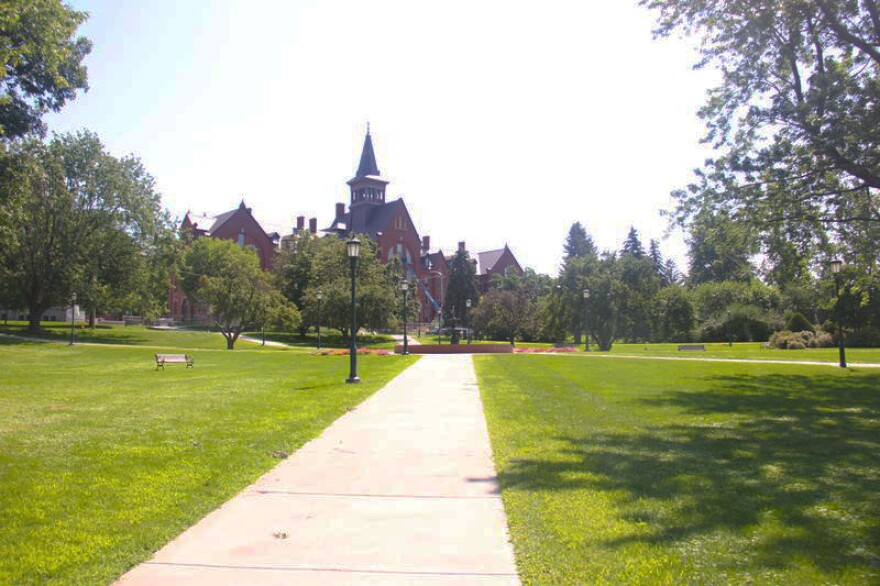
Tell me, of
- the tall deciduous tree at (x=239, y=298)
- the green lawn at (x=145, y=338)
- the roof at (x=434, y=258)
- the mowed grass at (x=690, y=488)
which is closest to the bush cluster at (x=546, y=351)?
the tall deciduous tree at (x=239, y=298)

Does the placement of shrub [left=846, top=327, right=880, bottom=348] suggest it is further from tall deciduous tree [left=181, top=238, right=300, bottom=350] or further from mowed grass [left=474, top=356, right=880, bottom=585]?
tall deciduous tree [left=181, top=238, right=300, bottom=350]

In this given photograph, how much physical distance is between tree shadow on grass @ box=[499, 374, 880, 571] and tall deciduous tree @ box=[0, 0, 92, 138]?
10855mm

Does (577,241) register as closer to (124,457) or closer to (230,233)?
(230,233)

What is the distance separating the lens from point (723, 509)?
5.58m

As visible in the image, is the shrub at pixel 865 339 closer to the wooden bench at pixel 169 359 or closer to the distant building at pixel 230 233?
the wooden bench at pixel 169 359

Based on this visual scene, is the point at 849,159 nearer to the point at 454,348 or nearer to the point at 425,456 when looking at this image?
the point at 425,456

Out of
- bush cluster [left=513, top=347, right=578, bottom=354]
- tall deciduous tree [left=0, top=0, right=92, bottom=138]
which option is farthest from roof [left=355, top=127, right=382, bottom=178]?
tall deciduous tree [left=0, top=0, right=92, bottom=138]

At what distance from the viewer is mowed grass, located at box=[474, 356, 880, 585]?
4.30 metres

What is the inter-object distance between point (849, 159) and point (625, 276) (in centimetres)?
4142

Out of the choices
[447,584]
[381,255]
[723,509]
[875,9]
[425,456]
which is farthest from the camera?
[381,255]

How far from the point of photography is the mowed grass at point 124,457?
15.0 ft

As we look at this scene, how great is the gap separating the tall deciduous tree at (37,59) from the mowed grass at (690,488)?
10.5 metres

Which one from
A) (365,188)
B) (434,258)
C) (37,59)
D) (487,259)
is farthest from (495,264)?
(37,59)

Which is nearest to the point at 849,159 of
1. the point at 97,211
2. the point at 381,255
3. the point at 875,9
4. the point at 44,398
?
the point at 875,9
